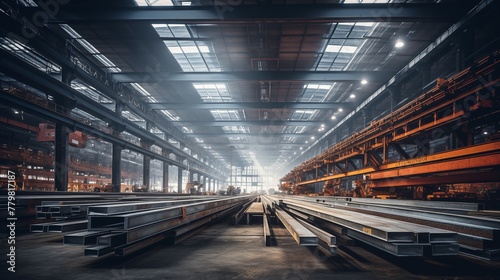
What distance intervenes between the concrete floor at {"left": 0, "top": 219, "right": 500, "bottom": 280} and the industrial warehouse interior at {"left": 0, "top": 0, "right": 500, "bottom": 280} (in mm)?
39

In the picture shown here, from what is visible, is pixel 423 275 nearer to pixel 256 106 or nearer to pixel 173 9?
pixel 173 9

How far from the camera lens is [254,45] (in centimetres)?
1276

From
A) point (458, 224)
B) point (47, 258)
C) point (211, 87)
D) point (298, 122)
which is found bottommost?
point (47, 258)

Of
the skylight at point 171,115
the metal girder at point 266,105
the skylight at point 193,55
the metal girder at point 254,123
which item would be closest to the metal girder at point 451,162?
the skylight at point 193,55

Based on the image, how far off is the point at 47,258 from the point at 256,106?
15714mm

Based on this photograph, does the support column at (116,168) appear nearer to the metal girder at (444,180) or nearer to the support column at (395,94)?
the metal girder at (444,180)

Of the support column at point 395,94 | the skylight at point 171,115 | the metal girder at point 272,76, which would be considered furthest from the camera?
the skylight at point 171,115

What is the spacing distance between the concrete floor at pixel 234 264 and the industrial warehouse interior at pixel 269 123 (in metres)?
0.04

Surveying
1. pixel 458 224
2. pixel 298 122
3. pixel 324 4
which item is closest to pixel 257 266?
pixel 458 224

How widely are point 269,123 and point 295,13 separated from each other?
13.7m

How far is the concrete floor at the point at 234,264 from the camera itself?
139 inches

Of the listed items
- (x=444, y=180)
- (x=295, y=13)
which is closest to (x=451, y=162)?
(x=444, y=180)

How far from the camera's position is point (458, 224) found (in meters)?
3.43

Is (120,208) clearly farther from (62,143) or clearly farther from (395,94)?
(395,94)
